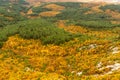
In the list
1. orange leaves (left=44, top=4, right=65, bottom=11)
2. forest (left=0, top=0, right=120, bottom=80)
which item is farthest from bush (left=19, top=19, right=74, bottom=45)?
orange leaves (left=44, top=4, right=65, bottom=11)

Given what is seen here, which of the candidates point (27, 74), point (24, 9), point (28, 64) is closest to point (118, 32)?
point (28, 64)

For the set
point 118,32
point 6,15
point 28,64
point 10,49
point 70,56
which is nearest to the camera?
point 28,64

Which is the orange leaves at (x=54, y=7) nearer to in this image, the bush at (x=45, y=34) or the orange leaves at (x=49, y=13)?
the orange leaves at (x=49, y=13)

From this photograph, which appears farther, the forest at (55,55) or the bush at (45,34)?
the bush at (45,34)

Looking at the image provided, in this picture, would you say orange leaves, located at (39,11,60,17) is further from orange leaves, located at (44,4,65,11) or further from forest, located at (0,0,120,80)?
forest, located at (0,0,120,80)

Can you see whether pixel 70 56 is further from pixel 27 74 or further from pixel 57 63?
pixel 27 74

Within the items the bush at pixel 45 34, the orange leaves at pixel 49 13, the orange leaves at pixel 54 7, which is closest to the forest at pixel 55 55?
the bush at pixel 45 34

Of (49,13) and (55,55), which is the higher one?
(55,55)

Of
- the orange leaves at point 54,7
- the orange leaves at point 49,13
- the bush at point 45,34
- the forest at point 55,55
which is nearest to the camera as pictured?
the forest at point 55,55

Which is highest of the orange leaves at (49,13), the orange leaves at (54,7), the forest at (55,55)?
the forest at (55,55)

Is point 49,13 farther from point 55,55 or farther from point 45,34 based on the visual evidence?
point 55,55

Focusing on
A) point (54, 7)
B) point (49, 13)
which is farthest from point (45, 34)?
point (54, 7)
